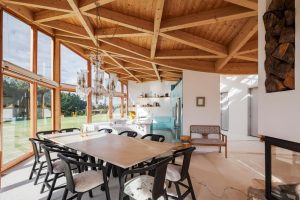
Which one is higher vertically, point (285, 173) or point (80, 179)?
point (285, 173)

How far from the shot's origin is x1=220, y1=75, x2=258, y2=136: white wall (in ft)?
24.6

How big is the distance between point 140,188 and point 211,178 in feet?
6.29

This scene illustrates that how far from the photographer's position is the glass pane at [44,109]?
474cm

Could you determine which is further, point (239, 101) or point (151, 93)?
point (151, 93)

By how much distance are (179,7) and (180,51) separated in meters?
1.91

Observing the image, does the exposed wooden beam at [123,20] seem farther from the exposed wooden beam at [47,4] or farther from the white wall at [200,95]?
the white wall at [200,95]

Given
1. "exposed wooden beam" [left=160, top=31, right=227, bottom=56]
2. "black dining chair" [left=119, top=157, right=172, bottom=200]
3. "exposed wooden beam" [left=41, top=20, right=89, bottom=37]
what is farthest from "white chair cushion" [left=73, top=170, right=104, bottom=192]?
"exposed wooden beam" [left=41, top=20, right=89, bottom=37]

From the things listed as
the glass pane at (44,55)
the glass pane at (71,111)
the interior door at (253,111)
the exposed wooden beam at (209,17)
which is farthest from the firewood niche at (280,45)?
the interior door at (253,111)

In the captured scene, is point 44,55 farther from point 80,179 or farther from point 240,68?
point 240,68

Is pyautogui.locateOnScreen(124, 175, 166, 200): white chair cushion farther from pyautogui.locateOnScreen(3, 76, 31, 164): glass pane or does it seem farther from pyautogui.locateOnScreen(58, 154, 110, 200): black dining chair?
pyautogui.locateOnScreen(3, 76, 31, 164): glass pane

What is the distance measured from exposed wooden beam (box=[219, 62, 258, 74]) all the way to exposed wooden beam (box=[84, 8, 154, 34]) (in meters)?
3.10

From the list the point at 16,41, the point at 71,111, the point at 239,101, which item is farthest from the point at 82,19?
the point at 239,101

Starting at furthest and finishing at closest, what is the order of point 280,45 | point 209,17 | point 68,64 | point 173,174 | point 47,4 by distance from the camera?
point 68,64 < point 47,4 < point 209,17 < point 173,174 < point 280,45

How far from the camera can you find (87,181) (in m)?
2.11
